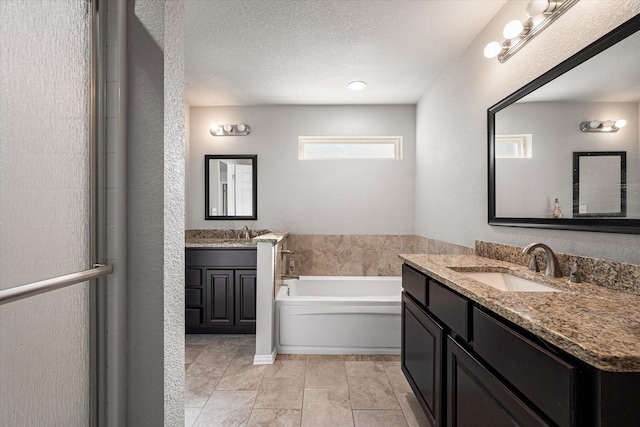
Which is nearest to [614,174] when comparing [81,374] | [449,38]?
[449,38]

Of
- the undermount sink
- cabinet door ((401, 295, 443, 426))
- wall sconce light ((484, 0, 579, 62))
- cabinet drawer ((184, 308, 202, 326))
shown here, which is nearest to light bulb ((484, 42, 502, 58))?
wall sconce light ((484, 0, 579, 62))

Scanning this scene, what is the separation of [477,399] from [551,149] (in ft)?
Result: 4.05

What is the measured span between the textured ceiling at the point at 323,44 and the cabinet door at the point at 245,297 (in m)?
1.98

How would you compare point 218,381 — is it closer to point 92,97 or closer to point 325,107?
point 92,97

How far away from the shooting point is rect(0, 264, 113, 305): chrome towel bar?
27.1 inches

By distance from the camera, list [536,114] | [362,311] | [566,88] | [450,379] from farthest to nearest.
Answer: [362,311], [536,114], [566,88], [450,379]

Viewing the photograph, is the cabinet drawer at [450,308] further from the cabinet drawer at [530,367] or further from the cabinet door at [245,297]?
the cabinet door at [245,297]

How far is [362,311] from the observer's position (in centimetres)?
291

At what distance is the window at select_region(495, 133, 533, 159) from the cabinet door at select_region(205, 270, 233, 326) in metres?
2.66

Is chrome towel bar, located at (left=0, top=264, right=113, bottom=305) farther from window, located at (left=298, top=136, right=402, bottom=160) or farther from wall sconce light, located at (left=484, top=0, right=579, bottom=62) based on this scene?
window, located at (left=298, top=136, right=402, bottom=160)

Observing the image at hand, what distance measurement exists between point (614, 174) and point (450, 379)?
3.49ft

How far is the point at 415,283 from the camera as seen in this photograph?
1.95 m

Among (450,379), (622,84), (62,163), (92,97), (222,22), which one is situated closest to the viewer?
(62,163)

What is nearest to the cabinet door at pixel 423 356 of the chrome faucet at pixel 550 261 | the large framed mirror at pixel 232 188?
the chrome faucet at pixel 550 261
